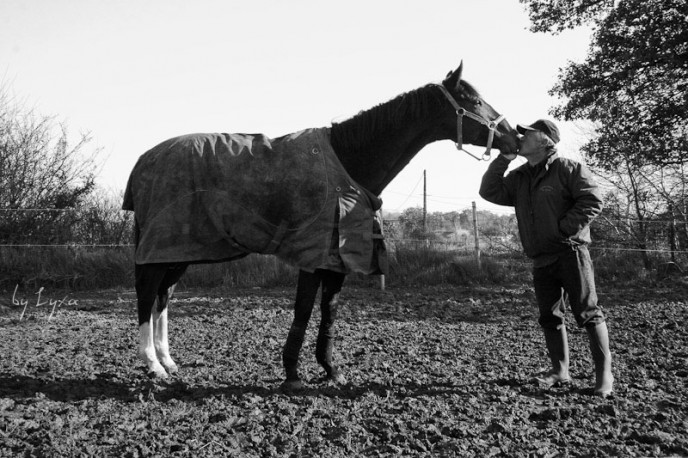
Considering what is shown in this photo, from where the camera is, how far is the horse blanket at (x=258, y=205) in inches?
138

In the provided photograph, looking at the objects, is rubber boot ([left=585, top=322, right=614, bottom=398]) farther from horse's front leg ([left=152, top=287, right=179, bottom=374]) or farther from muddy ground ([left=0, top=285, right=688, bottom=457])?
horse's front leg ([left=152, top=287, right=179, bottom=374])

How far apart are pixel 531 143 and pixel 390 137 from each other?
3.11 ft

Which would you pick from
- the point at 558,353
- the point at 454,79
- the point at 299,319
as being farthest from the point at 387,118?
the point at 558,353

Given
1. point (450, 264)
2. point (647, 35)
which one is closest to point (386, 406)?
point (450, 264)

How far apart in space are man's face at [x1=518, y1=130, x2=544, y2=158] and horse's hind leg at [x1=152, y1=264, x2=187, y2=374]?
2.61m

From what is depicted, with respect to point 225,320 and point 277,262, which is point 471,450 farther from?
point 277,262

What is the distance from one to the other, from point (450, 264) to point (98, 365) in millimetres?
7999

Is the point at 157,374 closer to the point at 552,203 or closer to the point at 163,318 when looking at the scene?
the point at 163,318

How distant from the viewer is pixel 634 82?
11.8 m

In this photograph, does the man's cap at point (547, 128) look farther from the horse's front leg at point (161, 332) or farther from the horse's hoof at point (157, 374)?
the horse's hoof at point (157, 374)

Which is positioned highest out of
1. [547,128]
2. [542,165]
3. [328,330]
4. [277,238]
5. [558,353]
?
[547,128]

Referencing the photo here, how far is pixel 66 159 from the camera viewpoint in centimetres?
1320

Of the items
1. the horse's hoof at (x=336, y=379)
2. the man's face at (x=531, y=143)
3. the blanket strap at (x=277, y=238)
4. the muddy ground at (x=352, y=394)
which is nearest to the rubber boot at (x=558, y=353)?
the muddy ground at (x=352, y=394)

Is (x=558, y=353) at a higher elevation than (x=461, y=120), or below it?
below
